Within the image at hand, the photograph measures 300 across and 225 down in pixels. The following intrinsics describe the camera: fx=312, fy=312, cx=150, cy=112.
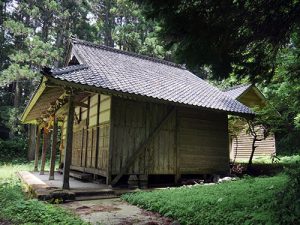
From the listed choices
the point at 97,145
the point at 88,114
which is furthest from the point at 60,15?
the point at 97,145

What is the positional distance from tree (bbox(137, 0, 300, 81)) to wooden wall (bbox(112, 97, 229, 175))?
5.30m

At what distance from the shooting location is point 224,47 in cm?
A: 572

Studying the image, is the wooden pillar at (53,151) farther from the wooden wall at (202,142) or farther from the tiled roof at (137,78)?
the wooden wall at (202,142)

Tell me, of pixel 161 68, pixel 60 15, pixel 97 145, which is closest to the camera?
pixel 97 145

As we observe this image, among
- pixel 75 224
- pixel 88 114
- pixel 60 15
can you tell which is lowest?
pixel 75 224

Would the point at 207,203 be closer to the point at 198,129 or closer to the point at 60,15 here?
the point at 198,129

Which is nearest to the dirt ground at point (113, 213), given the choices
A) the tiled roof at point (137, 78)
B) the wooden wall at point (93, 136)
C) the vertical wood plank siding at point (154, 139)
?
the vertical wood plank siding at point (154, 139)

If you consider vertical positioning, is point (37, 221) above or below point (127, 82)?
below

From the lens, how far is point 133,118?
11.1 m

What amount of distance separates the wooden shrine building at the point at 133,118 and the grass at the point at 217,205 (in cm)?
290

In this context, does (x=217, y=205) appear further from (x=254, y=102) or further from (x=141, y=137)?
(x=254, y=102)

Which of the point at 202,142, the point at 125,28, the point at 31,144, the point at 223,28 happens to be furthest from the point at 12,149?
the point at 223,28

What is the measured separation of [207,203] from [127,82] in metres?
5.95

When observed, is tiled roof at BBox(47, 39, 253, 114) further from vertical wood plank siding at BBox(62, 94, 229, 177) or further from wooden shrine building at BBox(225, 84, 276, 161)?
wooden shrine building at BBox(225, 84, 276, 161)
